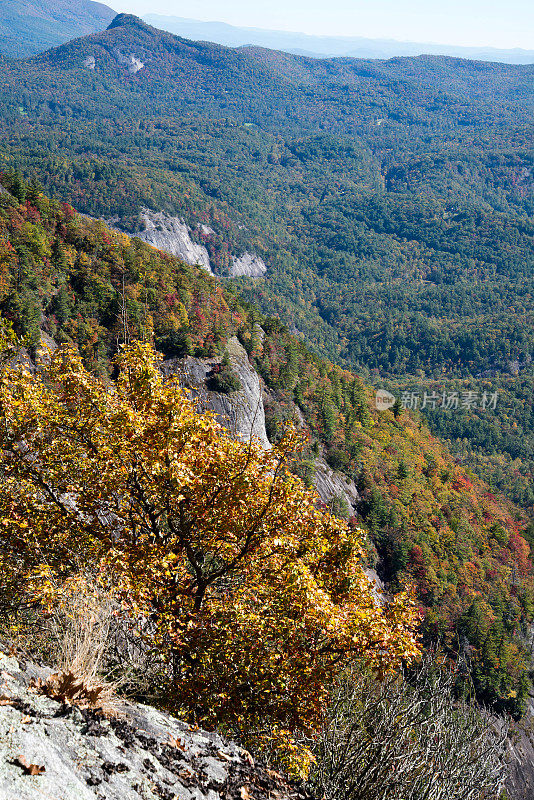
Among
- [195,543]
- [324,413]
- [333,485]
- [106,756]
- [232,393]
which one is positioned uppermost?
[106,756]

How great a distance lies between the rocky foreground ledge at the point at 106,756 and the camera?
5.04m

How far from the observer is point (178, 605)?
938 cm

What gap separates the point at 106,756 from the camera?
19.4ft

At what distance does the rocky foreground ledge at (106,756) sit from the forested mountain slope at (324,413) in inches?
1216

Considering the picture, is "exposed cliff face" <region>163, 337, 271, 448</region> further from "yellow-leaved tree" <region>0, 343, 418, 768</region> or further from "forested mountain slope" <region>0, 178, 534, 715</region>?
"yellow-leaved tree" <region>0, 343, 418, 768</region>

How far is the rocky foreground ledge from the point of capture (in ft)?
16.5

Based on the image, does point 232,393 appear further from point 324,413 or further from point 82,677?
point 82,677

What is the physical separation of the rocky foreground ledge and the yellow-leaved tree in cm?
99

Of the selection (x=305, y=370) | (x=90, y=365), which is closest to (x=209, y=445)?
(x=90, y=365)

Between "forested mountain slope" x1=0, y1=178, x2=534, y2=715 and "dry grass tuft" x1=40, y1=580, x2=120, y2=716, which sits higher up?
"dry grass tuft" x1=40, y1=580, x2=120, y2=716

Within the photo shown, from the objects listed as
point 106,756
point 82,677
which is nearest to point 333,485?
point 82,677

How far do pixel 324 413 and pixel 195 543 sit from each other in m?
73.1

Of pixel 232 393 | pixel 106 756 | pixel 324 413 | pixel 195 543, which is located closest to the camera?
pixel 106 756

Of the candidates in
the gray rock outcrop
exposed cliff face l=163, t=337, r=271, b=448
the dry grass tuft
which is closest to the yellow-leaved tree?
the dry grass tuft
